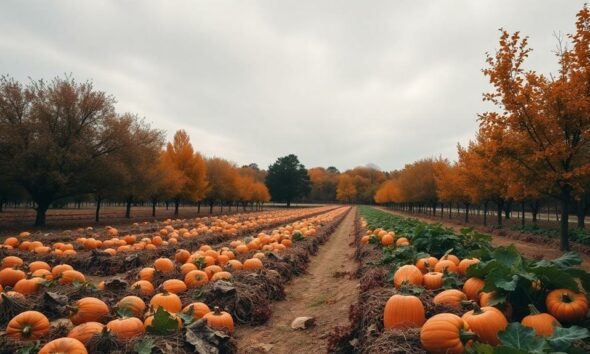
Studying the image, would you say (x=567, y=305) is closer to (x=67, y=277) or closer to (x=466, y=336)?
(x=466, y=336)

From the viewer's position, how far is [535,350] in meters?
3.07

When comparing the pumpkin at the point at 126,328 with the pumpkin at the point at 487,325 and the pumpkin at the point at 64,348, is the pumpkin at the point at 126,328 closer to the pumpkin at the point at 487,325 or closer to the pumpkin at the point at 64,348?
the pumpkin at the point at 64,348

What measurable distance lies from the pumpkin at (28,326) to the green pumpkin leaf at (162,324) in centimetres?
131

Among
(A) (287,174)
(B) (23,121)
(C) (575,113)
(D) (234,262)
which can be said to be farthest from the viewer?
(A) (287,174)

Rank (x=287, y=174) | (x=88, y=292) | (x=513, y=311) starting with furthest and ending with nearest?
(x=287, y=174), (x=88, y=292), (x=513, y=311)

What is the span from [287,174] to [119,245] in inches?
3801

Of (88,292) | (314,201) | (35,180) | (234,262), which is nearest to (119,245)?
(234,262)

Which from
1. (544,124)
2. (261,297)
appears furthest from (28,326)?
(544,124)

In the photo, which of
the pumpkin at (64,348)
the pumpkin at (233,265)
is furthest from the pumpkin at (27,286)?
the pumpkin at (233,265)

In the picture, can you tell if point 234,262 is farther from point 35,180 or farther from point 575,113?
point 35,180

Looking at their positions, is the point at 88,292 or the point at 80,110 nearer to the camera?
the point at 88,292

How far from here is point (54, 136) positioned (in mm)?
25906

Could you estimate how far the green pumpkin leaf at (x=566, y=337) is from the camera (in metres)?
3.13

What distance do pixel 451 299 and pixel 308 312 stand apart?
11.7 feet
